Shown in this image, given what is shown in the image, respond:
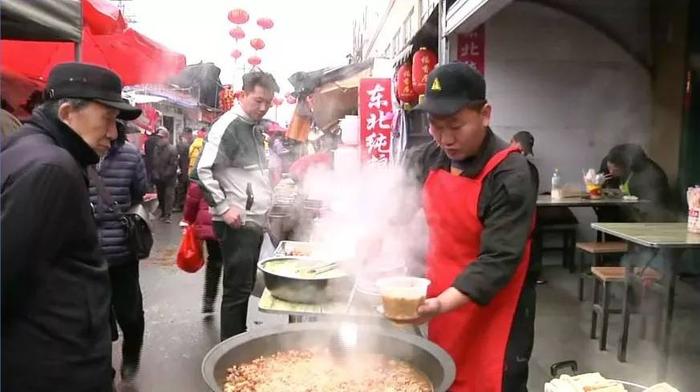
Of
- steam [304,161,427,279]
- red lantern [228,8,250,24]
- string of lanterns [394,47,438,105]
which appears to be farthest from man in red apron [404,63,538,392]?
red lantern [228,8,250,24]

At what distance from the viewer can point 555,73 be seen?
8250mm

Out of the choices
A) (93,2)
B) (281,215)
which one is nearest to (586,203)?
(281,215)

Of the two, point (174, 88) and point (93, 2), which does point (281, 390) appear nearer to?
point (93, 2)

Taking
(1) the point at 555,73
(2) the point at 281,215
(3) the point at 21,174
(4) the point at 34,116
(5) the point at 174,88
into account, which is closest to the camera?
(3) the point at 21,174

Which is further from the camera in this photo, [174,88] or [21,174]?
[174,88]

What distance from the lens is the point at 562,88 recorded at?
8281 mm

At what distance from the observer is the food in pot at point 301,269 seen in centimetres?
316

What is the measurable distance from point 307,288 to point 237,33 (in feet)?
41.3

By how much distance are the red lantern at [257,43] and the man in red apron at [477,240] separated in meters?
15.1

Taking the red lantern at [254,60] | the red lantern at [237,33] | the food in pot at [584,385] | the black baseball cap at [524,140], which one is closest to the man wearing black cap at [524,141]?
the black baseball cap at [524,140]

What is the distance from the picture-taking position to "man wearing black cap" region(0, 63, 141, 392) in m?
1.99

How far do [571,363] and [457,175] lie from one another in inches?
46.3

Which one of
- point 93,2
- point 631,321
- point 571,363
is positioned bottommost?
point 631,321

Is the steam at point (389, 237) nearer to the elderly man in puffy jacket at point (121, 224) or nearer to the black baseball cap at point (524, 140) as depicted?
the elderly man in puffy jacket at point (121, 224)
